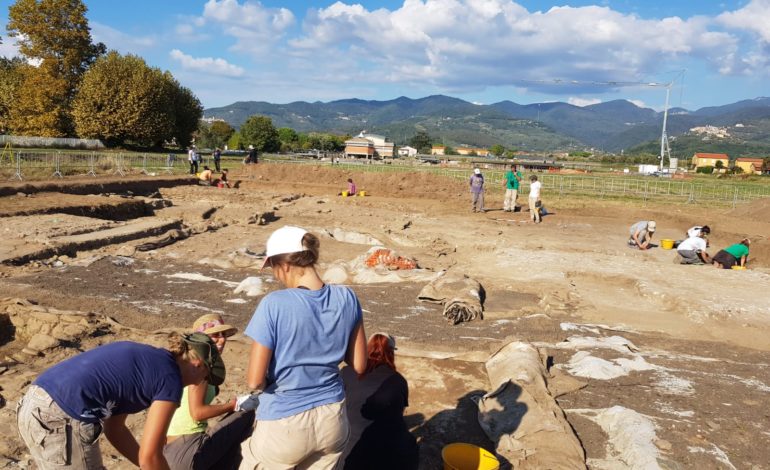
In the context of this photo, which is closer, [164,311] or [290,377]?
[290,377]

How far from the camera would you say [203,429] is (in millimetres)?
3418

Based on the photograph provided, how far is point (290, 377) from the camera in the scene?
2.57 meters

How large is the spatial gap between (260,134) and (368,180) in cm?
6476

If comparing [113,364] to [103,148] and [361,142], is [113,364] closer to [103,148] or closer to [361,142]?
[103,148]

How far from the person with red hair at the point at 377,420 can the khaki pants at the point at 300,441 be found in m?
0.56

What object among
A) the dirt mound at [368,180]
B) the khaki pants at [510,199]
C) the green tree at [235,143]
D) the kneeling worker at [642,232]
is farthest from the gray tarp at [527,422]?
the green tree at [235,143]

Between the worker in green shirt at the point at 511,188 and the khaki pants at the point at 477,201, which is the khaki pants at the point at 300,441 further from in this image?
the khaki pants at the point at 477,201

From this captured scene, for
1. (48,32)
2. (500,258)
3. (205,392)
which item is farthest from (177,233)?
(48,32)

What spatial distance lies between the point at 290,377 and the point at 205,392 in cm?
Answer: 103

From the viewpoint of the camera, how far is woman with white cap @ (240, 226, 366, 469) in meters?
2.52

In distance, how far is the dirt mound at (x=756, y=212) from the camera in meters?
20.5

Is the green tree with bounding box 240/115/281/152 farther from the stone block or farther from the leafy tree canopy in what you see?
the stone block

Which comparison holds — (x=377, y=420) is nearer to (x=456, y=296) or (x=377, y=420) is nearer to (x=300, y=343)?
(x=300, y=343)

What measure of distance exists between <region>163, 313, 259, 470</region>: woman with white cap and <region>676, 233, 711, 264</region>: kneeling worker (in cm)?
1159
